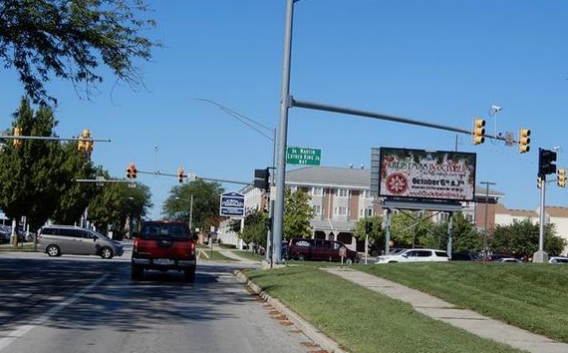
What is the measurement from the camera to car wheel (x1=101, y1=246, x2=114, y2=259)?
44562 millimetres

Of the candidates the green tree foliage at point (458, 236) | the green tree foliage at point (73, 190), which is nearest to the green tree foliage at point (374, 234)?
the green tree foliage at point (458, 236)

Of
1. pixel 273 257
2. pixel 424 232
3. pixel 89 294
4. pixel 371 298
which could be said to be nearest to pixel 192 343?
pixel 371 298

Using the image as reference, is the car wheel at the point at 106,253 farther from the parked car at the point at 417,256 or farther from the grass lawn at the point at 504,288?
the grass lawn at the point at 504,288

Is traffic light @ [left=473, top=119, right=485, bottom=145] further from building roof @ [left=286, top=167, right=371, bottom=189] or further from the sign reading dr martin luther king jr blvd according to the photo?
building roof @ [left=286, top=167, right=371, bottom=189]

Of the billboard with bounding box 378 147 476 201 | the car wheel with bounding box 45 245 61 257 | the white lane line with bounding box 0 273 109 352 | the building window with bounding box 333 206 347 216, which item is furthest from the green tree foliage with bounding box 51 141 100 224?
the building window with bounding box 333 206 347 216

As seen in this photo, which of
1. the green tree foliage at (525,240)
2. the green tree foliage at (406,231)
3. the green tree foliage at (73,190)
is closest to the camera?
the green tree foliage at (73,190)

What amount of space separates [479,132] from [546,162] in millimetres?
2894

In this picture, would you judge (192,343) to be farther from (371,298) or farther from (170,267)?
(170,267)

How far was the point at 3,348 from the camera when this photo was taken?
1054 cm

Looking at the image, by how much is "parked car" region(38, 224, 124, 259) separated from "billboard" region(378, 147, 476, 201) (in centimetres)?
1890

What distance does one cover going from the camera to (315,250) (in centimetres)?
5553

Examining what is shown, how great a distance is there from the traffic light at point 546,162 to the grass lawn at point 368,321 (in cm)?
938

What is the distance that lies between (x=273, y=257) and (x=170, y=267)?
6.58 m

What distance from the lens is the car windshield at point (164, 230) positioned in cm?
2460
